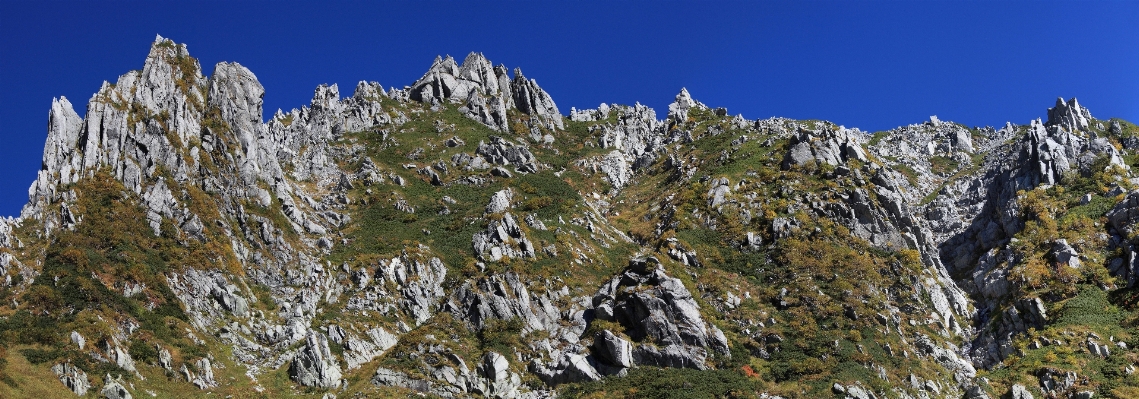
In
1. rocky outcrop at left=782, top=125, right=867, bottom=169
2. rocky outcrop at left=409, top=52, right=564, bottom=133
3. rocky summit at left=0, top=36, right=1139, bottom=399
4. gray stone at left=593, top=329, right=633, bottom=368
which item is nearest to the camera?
rocky summit at left=0, top=36, right=1139, bottom=399

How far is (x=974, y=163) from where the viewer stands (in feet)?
388

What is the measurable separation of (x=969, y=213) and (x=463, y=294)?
214 ft

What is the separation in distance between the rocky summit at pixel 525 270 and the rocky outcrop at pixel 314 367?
0.16 m

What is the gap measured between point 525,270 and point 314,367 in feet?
63.7

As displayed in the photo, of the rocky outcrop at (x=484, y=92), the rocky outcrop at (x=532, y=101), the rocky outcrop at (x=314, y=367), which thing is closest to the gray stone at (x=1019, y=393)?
the rocky outcrop at (x=314, y=367)

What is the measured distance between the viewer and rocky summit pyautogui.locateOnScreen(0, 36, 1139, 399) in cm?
4703

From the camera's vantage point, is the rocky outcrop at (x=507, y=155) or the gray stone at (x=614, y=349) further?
the rocky outcrop at (x=507, y=155)

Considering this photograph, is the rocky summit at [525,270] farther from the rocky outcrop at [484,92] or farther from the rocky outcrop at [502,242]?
the rocky outcrop at [484,92]

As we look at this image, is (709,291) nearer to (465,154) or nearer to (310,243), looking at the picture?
(310,243)

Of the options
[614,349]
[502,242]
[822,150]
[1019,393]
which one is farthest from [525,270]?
[822,150]

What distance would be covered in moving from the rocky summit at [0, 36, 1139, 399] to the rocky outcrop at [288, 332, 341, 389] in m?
0.16

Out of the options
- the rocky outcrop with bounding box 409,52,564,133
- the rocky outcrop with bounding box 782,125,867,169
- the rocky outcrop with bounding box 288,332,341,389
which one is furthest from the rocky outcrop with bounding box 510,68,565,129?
the rocky outcrop with bounding box 288,332,341,389

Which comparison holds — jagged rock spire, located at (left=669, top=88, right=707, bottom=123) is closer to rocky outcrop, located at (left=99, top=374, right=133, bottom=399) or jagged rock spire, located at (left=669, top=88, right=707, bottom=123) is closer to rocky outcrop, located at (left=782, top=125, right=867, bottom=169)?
rocky outcrop, located at (left=782, top=125, right=867, bottom=169)

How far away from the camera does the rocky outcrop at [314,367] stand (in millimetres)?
46250
